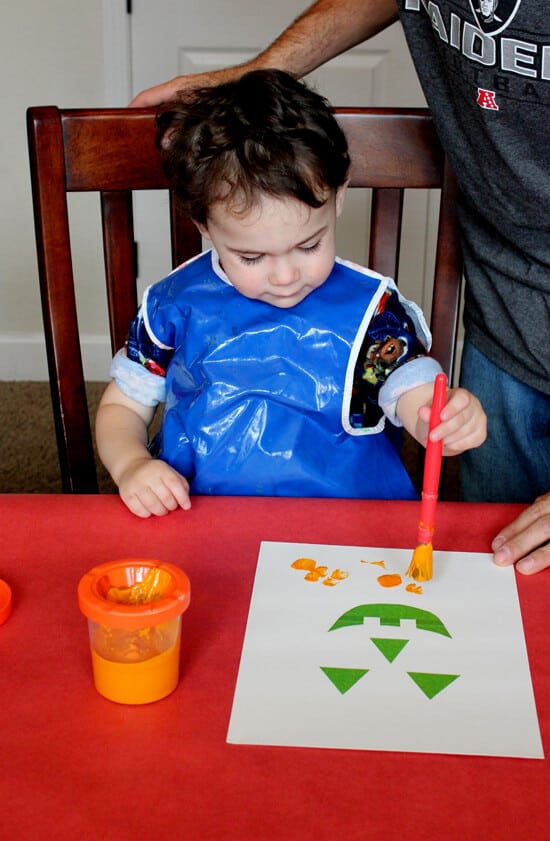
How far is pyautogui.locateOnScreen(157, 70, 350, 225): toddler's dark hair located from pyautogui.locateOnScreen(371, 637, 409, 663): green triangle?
17.7 inches

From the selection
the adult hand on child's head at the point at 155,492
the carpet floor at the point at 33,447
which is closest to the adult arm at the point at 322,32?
the adult hand on child's head at the point at 155,492

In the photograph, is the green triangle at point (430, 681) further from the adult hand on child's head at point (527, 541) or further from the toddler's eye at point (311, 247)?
the toddler's eye at point (311, 247)

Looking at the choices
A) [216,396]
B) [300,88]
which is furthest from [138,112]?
[216,396]

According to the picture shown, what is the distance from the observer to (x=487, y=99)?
108cm

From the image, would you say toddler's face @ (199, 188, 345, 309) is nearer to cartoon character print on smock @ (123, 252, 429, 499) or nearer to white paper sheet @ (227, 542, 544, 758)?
cartoon character print on smock @ (123, 252, 429, 499)

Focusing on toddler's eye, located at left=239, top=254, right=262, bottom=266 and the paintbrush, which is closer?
the paintbrush

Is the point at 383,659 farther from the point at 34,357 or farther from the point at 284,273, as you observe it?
the point at 34,357

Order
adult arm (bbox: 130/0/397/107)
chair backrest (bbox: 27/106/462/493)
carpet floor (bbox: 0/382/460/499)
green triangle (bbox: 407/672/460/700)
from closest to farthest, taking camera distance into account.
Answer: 1. green triangle (bbox: 407/672/460/700)
2. chair backrest (bbox: 27/106/462/493)
3. adult arm (bbox: 130/0/397/107)
4. carpet floor (bbox: 0/382/460/499)

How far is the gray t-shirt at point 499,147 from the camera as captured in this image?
41.0 inches

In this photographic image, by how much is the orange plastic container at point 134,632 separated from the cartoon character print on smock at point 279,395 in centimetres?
40

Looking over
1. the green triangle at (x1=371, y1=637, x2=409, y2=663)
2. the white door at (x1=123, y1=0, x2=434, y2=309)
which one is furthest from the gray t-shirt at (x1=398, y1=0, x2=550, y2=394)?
the white door at (x1=123, y1=0, x2=434, y2=309)

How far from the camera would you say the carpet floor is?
238 centimetres

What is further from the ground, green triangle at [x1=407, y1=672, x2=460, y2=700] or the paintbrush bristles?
the paintbrush bristles

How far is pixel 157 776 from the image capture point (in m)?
0.62
